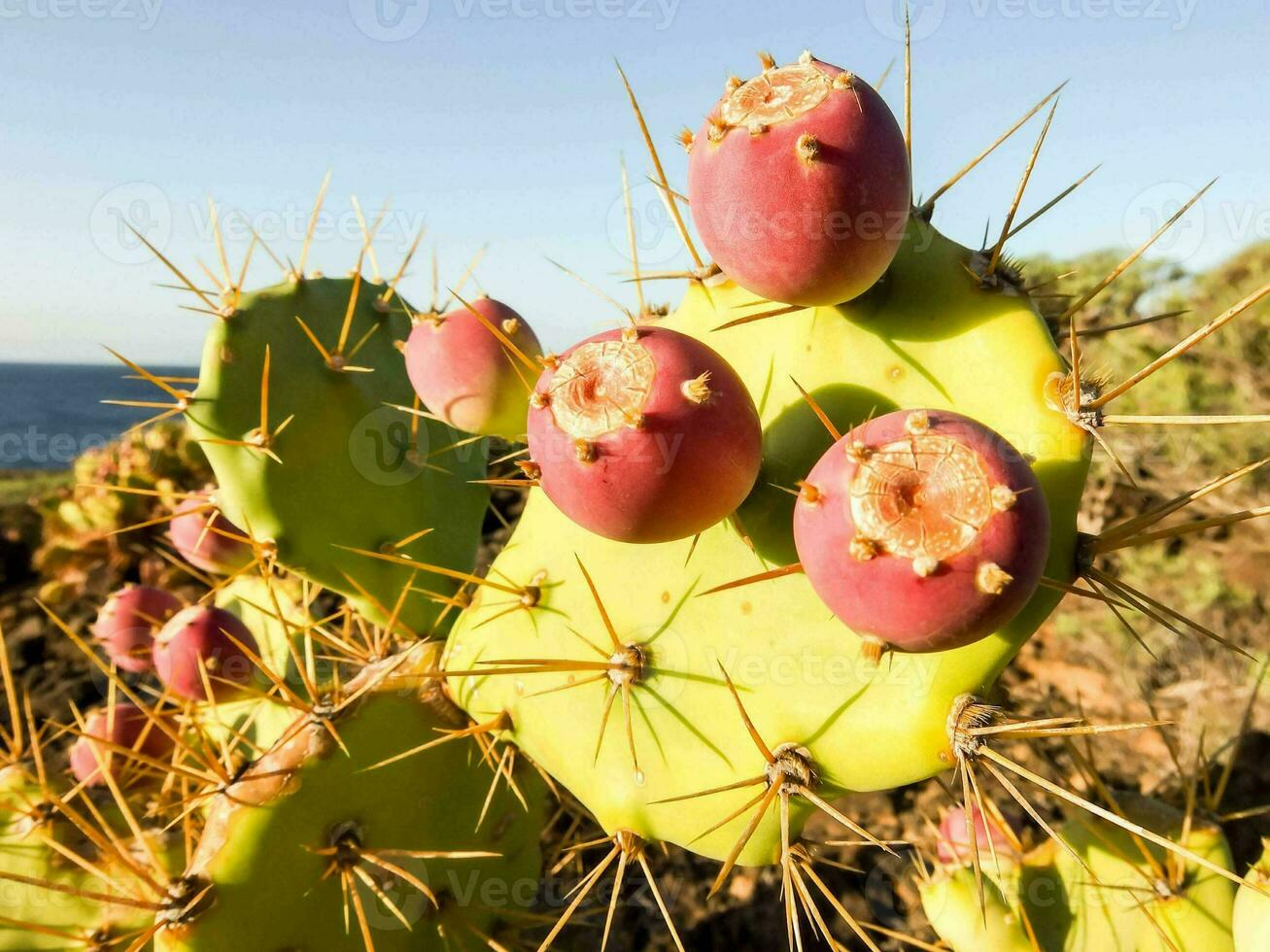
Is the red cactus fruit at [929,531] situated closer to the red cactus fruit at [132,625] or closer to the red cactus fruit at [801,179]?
the red cactus fruit at [801,179]

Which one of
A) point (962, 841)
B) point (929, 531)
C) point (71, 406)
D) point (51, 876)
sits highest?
point (929, 531)

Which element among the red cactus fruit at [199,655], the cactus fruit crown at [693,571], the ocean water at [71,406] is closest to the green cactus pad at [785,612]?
the cactus fruit crown at [693,571]

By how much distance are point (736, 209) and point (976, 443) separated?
0.32 m

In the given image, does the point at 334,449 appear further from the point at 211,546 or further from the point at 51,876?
the point at 51,876

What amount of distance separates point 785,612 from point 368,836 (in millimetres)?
819

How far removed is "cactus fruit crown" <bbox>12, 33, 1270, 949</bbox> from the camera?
768mm

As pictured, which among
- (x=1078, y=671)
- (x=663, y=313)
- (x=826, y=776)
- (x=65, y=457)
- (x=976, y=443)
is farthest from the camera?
(x=65, y=457)

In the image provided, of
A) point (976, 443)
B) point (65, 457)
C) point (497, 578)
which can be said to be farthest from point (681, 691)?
point (65, 457)

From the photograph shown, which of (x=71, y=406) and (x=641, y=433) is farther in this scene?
(x=71, y=406)

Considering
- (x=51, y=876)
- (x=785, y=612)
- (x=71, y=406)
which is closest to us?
(x=785, y=612)

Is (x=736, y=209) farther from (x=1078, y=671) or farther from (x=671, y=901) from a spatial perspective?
(x=1078, y=671)

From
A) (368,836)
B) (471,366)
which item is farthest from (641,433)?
(368,836)

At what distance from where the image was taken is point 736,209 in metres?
0.80

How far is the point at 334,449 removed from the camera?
5.23ft
